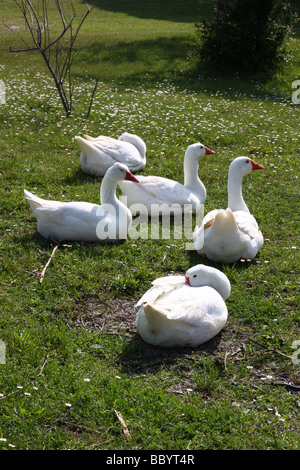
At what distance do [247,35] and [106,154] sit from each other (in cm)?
820

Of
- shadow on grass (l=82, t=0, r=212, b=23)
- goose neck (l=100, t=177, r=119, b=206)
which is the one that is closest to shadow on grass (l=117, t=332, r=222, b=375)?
goose neck (l=100, t=177, r=119, b=206)

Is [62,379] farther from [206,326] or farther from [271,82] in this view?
[271,82]

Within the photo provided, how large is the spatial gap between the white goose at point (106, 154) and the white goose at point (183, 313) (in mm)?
3399

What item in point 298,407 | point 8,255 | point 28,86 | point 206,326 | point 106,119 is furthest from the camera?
point 28,86

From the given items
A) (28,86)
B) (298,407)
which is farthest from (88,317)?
(28,86)

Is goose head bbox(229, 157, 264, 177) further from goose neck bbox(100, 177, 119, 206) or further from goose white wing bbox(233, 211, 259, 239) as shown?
goose neck bbox(100, 177, 119, 206)

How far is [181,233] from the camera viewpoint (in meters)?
6.04

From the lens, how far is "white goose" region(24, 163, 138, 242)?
548 centimetres

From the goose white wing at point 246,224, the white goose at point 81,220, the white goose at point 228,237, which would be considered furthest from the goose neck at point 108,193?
the goose white wing at point 246,224

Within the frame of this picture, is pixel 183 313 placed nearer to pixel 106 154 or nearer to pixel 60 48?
pixel 106 154

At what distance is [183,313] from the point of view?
384 cm

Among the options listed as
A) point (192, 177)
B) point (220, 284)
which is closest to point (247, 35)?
point (192, 177)

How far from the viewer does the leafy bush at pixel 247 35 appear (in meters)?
13.6

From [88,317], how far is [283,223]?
289cm
